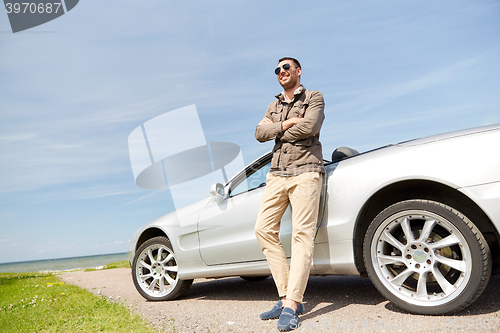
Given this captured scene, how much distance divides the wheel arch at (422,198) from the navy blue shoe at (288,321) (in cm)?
69

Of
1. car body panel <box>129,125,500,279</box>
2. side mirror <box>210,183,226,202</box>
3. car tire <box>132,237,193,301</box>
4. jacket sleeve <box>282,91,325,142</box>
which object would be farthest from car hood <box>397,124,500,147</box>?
car tire <box>132,237,193,301</box>

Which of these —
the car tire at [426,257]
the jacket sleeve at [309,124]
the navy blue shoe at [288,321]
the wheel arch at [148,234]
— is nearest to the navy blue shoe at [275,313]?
the navy blue shoe at [288,321]

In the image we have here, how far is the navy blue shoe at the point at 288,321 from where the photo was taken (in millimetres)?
2893

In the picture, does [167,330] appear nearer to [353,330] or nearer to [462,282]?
[353,330]

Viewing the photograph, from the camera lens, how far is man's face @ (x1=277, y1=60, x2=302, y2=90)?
3.68 metres

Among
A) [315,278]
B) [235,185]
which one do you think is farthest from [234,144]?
[315,278]

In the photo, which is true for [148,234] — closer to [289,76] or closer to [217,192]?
[217,192]

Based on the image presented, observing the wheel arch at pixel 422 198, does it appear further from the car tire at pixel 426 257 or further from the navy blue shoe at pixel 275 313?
the navy blue shoe at pixel 275 313

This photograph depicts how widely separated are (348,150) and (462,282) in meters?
1.53

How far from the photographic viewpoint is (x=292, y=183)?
3354mm

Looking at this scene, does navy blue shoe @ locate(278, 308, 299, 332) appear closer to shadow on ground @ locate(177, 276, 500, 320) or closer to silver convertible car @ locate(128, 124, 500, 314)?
Result: shadow on ground @ locate(177, 276, 500, 320)

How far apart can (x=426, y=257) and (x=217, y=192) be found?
2.15 metres

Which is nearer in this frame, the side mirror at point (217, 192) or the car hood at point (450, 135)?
the car hood at point (450, 135)

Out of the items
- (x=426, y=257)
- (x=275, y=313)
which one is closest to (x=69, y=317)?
(x=275, y=313)
